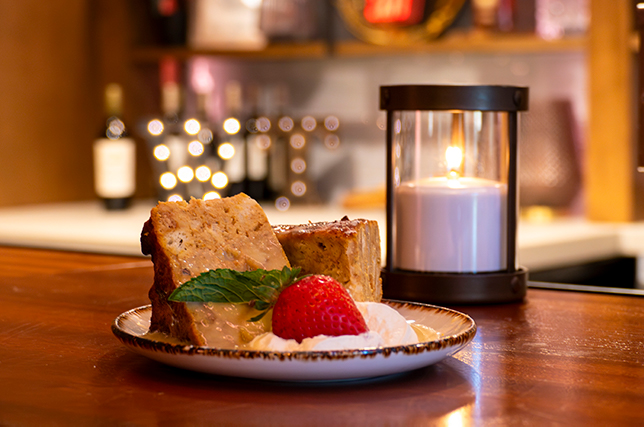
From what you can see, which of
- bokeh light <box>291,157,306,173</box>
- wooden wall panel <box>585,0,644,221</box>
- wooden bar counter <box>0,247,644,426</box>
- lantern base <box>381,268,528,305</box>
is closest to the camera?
wooden bar counter <box>0,247,644,426</box>

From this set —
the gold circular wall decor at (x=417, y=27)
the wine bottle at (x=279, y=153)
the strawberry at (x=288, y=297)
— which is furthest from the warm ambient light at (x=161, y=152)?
the strawberry at (x=288, y=297)

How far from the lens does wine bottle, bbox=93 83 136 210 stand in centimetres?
242

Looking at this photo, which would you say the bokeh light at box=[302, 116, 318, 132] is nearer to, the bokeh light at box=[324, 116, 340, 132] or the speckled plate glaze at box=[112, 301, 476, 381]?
the bokeh light at box=[324, 116, 340, 132]

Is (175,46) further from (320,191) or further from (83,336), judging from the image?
(83,336)

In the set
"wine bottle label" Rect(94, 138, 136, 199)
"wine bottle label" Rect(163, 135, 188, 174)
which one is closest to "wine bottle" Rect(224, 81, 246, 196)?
"wine bottle label" Rect(163, 135, 188, 174)

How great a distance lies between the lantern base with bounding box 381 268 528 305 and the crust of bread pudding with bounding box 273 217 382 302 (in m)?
0.20

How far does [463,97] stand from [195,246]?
409 mm

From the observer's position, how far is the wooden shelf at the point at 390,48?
7.11 ft

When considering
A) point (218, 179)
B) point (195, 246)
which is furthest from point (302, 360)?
point (218, 179)

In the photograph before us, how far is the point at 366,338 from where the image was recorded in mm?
581

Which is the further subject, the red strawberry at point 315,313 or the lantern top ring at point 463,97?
the lantern top ring at point 463,97

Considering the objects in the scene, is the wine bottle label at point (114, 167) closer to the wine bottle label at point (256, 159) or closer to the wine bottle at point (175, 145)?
the wine bottle at point (175, 145)

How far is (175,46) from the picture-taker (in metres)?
2.81

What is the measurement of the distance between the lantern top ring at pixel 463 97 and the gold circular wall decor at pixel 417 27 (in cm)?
145
